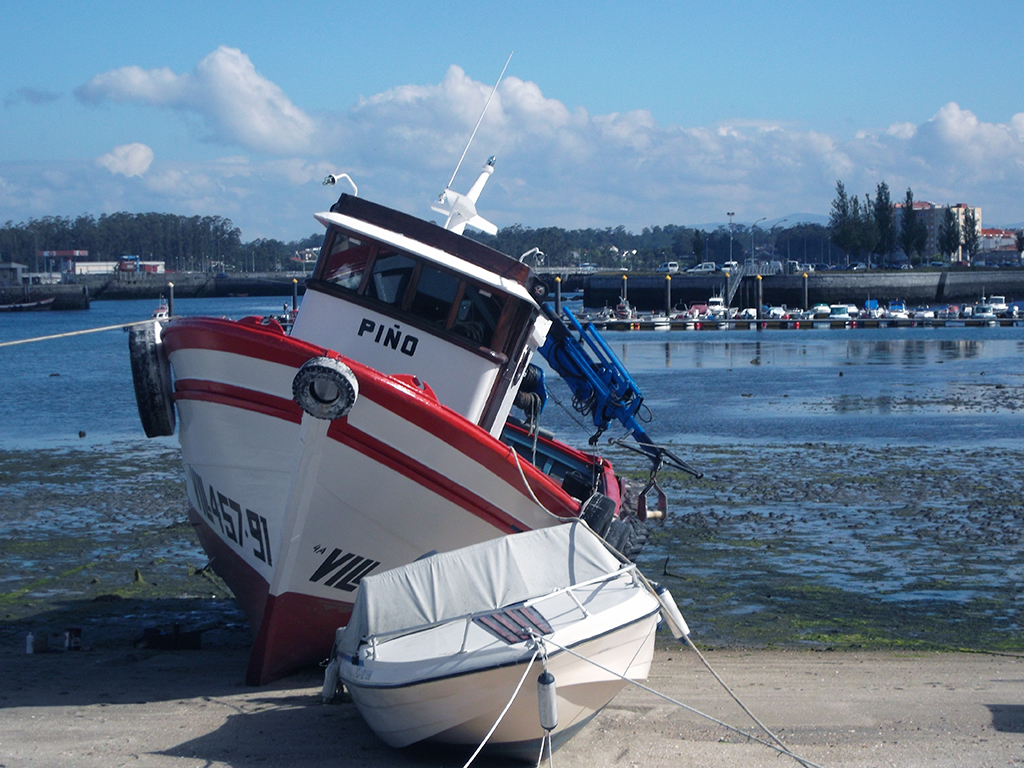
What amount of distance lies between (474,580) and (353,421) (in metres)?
1.54

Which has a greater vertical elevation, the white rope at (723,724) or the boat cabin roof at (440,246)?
the boat cabin roof at (440,246)

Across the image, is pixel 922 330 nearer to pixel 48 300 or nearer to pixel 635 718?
pixel 635 718

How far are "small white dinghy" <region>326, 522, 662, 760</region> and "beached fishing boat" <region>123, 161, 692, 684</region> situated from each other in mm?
779

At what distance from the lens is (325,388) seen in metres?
7.69

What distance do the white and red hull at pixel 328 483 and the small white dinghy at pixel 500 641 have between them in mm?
723

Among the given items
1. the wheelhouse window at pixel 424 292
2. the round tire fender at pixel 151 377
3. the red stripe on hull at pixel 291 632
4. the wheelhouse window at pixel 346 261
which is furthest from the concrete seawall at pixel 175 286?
the red stripe on hull at pixel 291 632

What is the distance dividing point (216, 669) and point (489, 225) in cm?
544

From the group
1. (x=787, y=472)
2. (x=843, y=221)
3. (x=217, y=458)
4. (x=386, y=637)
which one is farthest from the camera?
(x=843, y=221)

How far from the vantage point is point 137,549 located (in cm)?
1444

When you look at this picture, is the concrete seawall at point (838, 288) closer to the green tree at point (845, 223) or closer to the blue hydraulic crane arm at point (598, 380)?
the green tree at point (845, 223)

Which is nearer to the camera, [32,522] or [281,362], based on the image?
[281,362]

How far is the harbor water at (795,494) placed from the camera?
454 inches

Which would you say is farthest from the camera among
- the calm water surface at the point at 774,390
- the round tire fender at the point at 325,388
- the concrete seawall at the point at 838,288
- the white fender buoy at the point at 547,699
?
the concrete seawall at the point at 838,288

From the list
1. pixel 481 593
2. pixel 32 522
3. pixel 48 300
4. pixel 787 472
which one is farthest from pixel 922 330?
pixel 48 300
